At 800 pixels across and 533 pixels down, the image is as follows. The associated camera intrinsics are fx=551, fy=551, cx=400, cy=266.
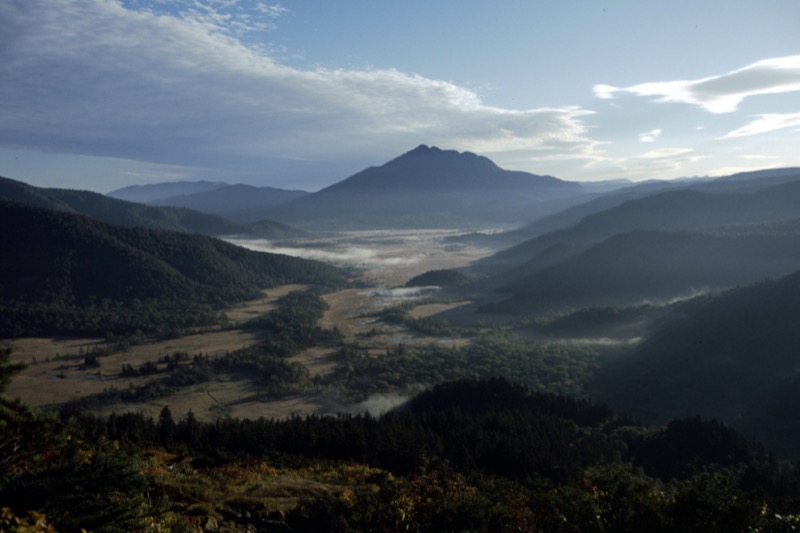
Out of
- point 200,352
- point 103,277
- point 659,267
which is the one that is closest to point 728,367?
point 659,267

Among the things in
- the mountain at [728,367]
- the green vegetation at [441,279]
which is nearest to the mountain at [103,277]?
the green vegetation at [441,279]

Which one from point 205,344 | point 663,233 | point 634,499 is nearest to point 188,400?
point 205,344

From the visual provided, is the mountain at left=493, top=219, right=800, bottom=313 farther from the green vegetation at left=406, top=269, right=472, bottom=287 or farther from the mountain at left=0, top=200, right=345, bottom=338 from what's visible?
the mountain at left=0, top=200, right=345, bottom=338

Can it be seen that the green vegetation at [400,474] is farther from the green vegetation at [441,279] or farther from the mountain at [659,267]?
the green vegetation at [441,279]

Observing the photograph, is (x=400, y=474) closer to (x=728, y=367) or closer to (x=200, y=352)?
(x=728, y=367)

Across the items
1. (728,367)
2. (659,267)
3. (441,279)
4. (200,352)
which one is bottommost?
(200,352)

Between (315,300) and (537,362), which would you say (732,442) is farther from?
(315,300)

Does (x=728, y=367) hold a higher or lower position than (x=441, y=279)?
lower
